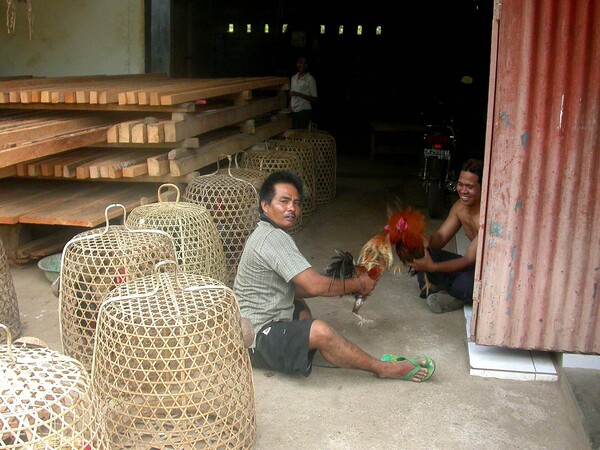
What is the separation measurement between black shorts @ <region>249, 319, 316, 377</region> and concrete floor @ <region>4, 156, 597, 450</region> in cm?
14

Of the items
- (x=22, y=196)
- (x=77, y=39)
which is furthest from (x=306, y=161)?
(x=77, y=39)

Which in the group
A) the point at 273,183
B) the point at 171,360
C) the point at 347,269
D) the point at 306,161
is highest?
the point at 273,183

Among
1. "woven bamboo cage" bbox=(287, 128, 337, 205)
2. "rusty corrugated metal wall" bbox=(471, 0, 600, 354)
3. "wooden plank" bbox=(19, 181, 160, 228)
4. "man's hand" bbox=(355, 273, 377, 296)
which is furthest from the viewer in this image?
"woven bamboo cage" bbox=(287, 128, 337, 205)

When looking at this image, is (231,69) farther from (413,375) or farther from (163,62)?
(413,375)

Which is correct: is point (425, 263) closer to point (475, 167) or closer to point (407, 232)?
point (407, 232)

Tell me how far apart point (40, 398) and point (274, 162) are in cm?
481

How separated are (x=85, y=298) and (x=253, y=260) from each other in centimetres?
91

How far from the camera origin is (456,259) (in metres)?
4.57

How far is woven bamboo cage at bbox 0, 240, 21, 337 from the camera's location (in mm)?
3974

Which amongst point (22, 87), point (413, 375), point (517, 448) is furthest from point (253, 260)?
point (22, 87)

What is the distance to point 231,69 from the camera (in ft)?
45.2

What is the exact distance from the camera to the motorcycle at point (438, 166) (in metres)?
7.30

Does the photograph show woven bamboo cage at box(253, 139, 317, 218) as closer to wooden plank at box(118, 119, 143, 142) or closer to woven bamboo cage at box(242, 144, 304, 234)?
woven bamboo cage at box(242, 144, 304, 234)

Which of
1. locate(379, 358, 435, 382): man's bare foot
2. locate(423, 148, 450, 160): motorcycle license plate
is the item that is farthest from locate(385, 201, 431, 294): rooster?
locate(423, 148, 450, 160): motorcycle license plate
